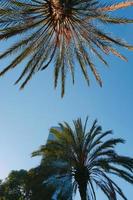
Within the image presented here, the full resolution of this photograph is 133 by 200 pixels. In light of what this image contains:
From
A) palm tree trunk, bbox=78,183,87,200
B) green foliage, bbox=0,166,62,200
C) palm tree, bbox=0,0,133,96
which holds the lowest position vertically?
green foliage, bbox=0,166,62,200

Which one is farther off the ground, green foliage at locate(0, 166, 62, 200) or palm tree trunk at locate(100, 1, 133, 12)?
palm tree trunk at locate(100, 1, 133, 12)

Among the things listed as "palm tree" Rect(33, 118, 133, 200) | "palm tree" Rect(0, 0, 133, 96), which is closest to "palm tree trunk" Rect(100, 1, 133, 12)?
"palm tree" Rect(0, 0, 133, 96)

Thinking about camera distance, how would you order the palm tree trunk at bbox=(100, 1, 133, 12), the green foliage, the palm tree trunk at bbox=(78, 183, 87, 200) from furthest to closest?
the green foliage < the palm tree trunk at bbox=(78, 183, 87, 200) < the palm tree trunk at bbox=(100, 1, 133, 12)

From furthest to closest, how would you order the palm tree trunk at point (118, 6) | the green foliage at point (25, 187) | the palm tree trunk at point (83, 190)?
the green foliage at point (25, 187) < the palm tree trunk at point (83, 190) < the palm tree trunk at point (118, 6)

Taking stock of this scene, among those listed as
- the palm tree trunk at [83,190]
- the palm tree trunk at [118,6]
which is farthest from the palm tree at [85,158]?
the palm tree trunk at [118,6]

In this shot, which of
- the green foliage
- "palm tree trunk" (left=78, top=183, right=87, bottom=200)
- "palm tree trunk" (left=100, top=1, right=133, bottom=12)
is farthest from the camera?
the green foliage

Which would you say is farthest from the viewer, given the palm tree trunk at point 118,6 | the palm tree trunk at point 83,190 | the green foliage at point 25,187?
the green foliage at point 25,187

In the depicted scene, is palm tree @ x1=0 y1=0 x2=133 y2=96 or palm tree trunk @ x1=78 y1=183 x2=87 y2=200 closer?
palm tree @ x1=0 y1=0 x2=133 y2=96

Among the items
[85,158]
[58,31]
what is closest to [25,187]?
[85,158]

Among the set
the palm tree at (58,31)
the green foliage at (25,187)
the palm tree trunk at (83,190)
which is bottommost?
the green foliage at (25,187)

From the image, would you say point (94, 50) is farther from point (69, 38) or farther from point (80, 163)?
point (80, 163)

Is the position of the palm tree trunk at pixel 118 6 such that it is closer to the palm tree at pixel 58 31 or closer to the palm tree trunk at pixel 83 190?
the palm tree at pixel 58 31

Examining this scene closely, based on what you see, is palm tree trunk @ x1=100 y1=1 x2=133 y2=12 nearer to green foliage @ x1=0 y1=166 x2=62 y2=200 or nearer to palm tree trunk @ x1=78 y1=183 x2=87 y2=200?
palm tree trunk @ x1=78 y1=183 x2=87 y2=200

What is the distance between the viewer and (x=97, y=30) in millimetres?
12531
